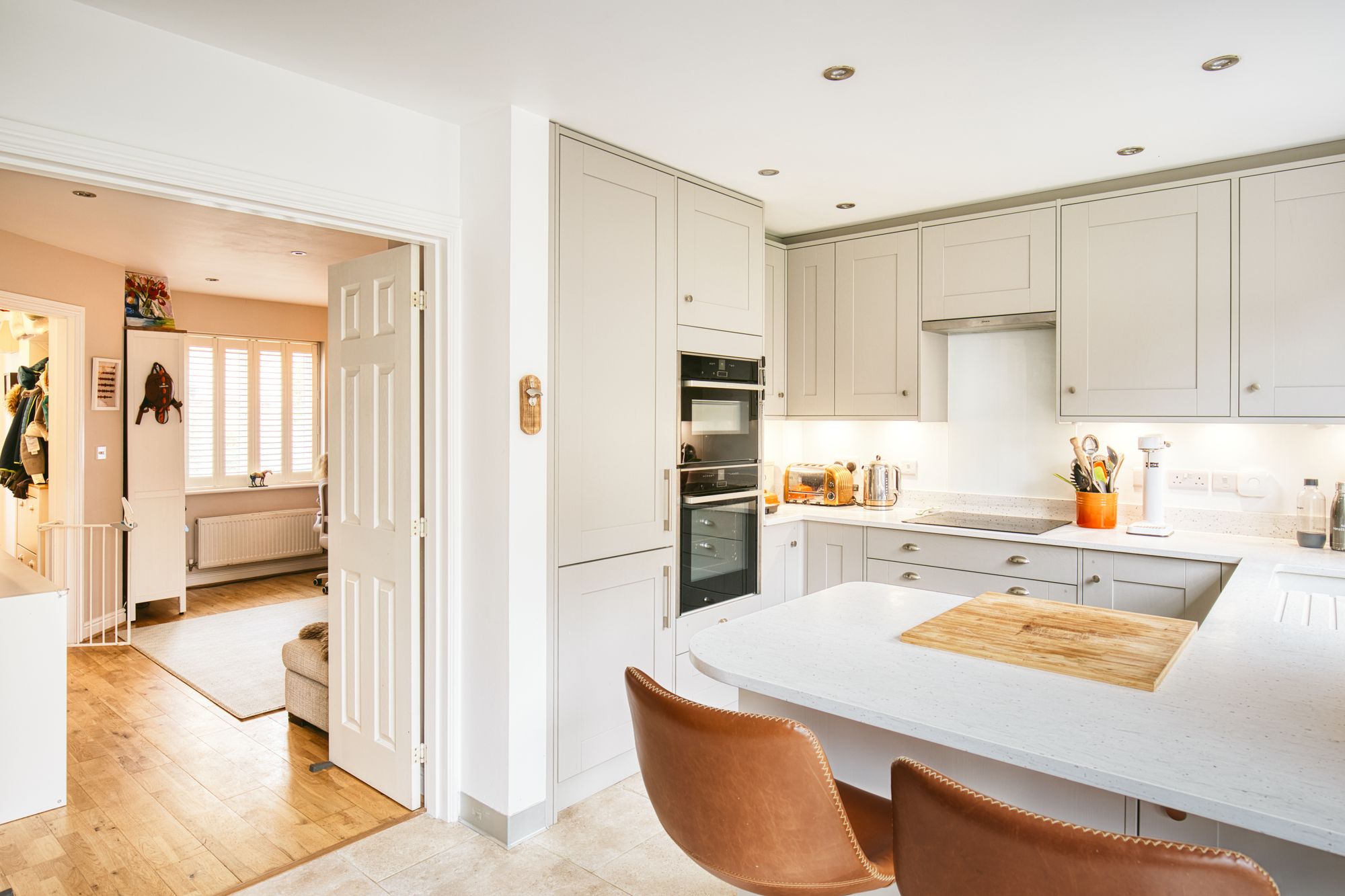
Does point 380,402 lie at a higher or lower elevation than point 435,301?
lower

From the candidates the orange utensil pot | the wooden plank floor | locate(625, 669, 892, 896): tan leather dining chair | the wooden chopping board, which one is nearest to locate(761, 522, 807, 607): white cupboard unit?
the orange utensil pot

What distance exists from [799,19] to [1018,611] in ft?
5.30

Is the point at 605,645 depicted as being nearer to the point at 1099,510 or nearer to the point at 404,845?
the point at 404,845

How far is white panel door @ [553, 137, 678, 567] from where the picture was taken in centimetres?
275

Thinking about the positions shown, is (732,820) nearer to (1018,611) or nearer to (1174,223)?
(1018,611)

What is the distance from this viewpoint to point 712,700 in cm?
347

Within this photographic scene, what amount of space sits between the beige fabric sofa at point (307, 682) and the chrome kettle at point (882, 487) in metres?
2.78

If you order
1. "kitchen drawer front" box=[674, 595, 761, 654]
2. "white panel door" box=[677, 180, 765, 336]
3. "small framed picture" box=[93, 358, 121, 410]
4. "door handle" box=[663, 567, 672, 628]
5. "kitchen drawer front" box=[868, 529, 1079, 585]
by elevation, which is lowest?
"kitchen drawer front" box=[674, 595, 761, 654]

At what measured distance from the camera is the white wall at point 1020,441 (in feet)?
10.5

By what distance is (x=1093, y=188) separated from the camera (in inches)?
132

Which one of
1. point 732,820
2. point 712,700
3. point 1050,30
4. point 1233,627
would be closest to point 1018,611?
point 1233,627

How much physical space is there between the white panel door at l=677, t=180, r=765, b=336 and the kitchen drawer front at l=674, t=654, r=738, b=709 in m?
1.44

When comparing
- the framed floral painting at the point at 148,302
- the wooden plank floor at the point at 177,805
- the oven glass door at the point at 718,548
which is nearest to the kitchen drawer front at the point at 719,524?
the oven glass door at the point at 718,548

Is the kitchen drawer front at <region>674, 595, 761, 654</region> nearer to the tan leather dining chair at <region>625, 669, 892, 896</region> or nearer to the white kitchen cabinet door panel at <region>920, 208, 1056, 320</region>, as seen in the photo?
the white kitchen cabinet door panel at <region>920, 208, 1056, 320</region>
